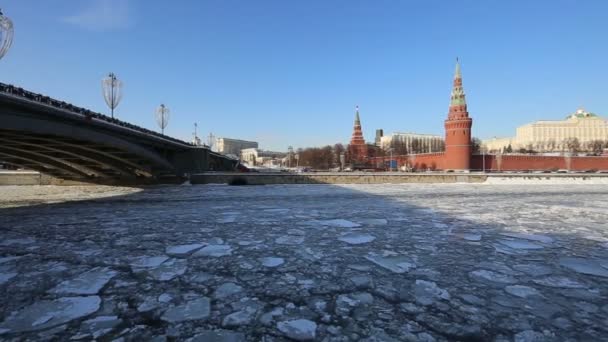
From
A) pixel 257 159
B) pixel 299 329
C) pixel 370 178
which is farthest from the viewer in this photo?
pixel 257 159

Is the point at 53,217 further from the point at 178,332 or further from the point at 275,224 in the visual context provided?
the point at 178,332

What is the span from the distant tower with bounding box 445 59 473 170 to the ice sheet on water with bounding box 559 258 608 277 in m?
51.1

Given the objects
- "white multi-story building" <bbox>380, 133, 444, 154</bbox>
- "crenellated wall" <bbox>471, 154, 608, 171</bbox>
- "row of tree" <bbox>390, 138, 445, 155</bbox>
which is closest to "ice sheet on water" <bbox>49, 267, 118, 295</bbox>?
"crenellated wall" <bbox>471, 154, 608, 171</bbox>

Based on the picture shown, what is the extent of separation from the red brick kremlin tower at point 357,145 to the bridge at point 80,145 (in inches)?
1924

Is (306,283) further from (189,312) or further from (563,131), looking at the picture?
(563,131)

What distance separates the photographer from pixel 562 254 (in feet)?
18.0

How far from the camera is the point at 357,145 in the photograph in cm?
7688

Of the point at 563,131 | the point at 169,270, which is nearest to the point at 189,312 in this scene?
the point at 169,270

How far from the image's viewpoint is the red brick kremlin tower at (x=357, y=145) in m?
73.9

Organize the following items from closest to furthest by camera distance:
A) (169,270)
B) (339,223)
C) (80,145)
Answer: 1. (169,270)
2. (339,223)
3. (80,145)

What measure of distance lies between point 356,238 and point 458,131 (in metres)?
52.5

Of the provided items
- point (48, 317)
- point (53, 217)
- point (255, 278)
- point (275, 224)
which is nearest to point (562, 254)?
point (255, 278)

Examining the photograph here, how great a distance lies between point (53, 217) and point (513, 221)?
42.1ft

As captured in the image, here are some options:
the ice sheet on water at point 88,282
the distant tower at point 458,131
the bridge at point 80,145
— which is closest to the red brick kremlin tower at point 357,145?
the distant tower at point 458,131
